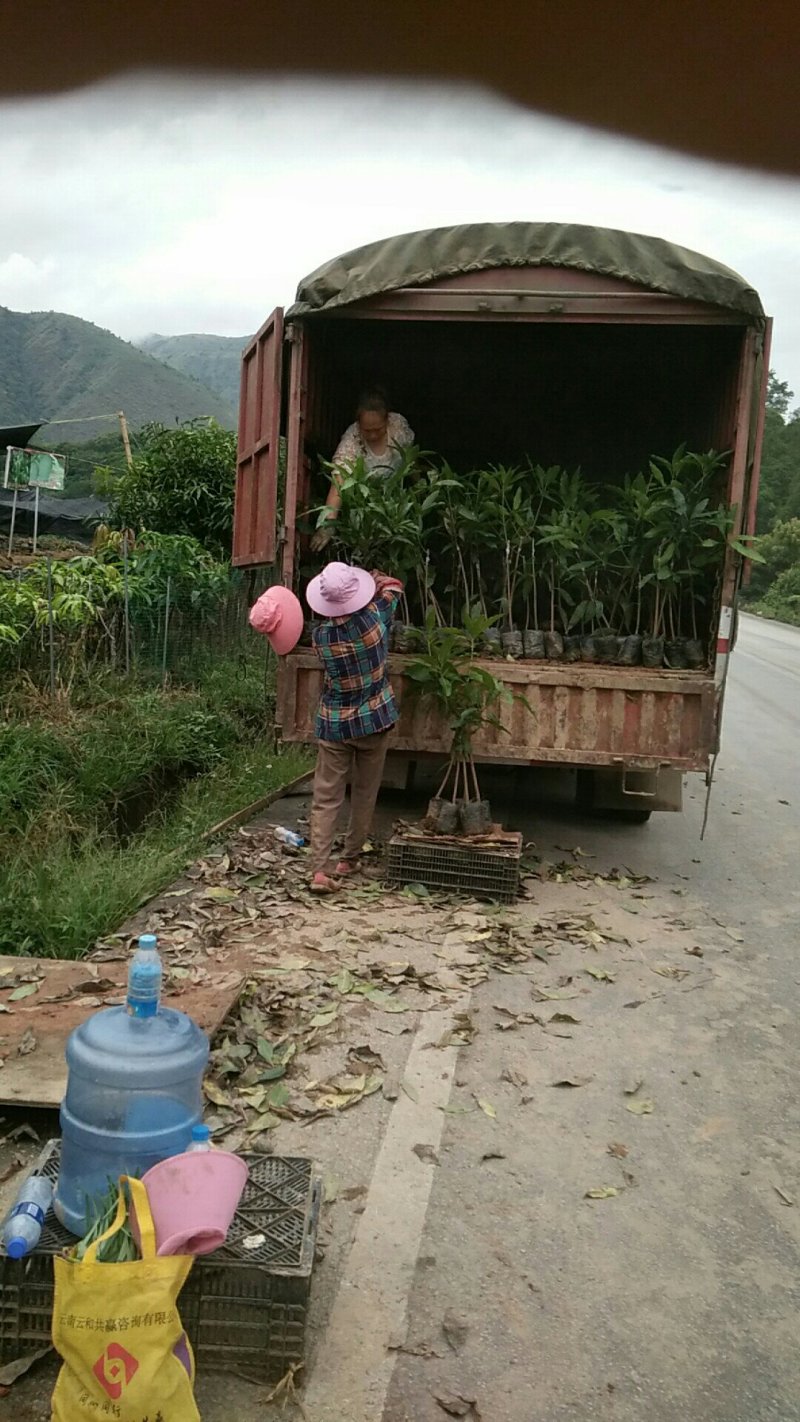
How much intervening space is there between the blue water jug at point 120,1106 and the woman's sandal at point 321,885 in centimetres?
317

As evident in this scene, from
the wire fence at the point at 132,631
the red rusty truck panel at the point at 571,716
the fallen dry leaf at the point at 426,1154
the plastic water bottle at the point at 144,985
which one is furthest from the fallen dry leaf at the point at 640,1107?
the wire fence at the point at 132,631

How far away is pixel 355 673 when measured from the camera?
581cm

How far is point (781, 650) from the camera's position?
25281mm

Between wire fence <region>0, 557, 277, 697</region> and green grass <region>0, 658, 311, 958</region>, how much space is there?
258mm

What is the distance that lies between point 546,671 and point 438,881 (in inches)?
52.9

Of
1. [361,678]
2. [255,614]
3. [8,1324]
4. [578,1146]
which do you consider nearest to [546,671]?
[361,678]

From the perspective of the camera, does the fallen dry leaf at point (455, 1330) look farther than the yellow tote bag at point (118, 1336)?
Yes

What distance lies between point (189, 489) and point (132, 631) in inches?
154

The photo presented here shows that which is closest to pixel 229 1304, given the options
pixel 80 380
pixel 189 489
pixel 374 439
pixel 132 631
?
pixel 374 439

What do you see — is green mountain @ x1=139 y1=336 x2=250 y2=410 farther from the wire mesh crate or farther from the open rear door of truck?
the wire mesh crate

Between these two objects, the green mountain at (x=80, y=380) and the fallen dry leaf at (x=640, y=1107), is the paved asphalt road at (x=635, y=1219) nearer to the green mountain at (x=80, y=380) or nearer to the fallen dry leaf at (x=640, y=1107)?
the fallen dry leaf at (x=640, y=1107)

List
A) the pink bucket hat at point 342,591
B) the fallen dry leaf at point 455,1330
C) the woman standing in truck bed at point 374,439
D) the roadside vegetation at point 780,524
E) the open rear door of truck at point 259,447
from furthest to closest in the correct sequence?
the roadside vegetation at point 780,524
the woman standing in truck bed at point 374,439
the open rear door of truck at point 259,447
the pink bucket hat at point 342,591
the fallen dry leaf at point 455,1330

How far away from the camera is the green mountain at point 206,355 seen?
4675 inches

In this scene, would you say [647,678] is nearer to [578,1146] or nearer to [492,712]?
[492,712]
